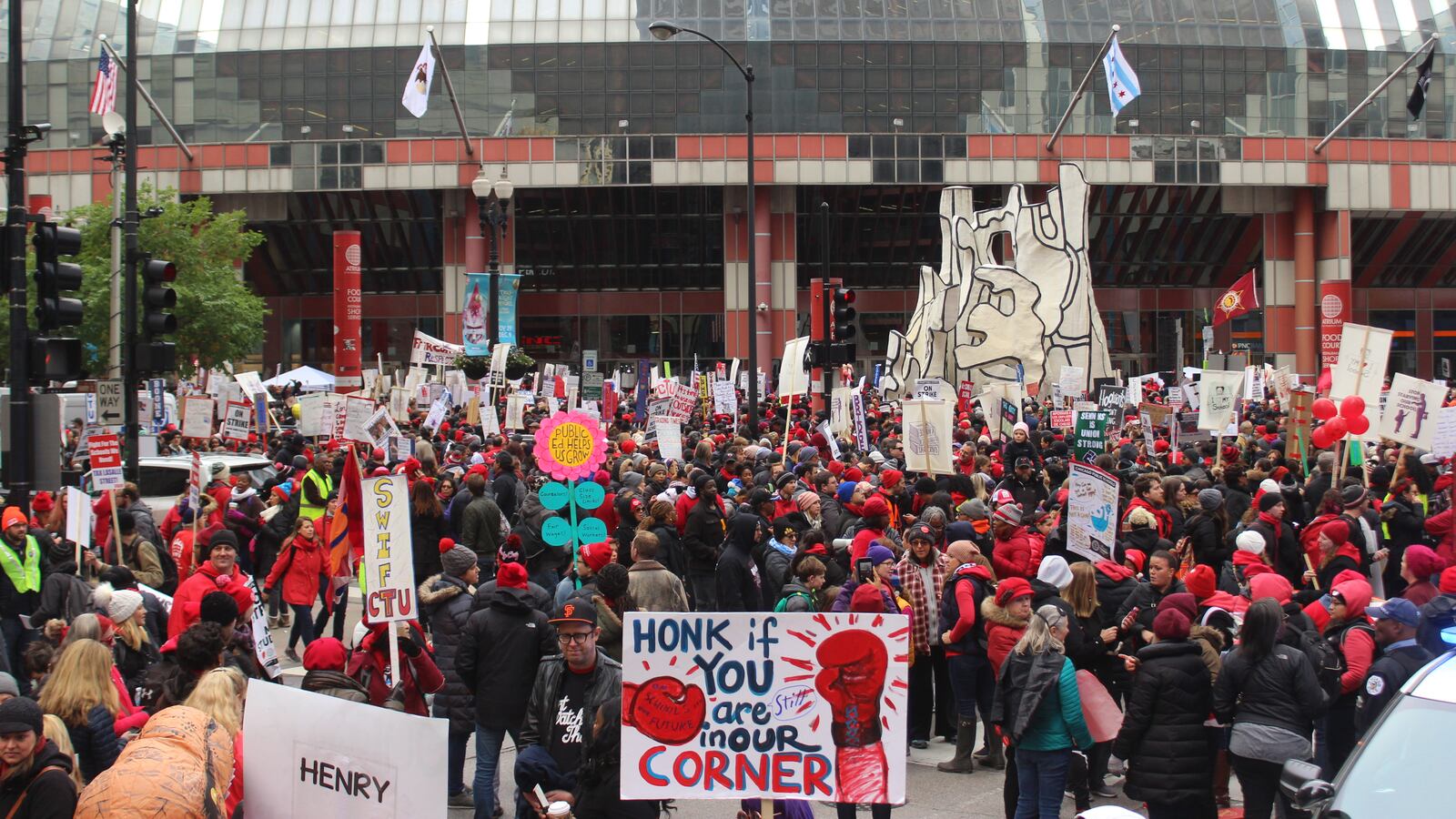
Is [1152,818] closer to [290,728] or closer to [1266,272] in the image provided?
[290,728]

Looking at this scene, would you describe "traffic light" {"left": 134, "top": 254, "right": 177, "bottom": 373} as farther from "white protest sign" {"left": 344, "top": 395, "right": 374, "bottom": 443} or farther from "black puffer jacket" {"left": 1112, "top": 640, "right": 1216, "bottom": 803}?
"black puffer jacket" {"left": 1112, "top": 640, "right": 1216, "bottom": 803}

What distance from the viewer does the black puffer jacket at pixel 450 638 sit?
27.2 ft

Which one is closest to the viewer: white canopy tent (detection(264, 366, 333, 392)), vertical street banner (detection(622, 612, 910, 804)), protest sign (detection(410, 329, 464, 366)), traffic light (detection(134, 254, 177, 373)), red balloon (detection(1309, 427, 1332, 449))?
vertical street banner (detection(622, 612, 910, 804))

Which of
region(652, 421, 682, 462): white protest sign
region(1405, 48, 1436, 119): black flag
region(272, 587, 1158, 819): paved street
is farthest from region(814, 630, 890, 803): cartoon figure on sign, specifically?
region(1405, 48, 1436, 119): black flag

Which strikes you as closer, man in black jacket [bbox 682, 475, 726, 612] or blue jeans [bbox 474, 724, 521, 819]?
blue jeans [bbox 474, 724, 521, 819]

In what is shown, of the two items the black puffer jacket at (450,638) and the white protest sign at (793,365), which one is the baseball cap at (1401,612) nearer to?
the black puffer jacket at (450,638)

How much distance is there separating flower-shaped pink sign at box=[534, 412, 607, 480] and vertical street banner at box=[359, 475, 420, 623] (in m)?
3.32

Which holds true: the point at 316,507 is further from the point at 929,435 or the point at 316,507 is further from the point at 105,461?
the point at 929,435

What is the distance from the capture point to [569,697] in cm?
625

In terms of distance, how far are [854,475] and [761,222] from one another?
42013mm

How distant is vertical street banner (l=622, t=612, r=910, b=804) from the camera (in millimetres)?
6059

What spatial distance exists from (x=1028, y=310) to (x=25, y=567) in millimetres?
26801

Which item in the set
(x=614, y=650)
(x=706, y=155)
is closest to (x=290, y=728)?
(x=614, y=650)

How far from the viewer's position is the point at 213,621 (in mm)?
6918
